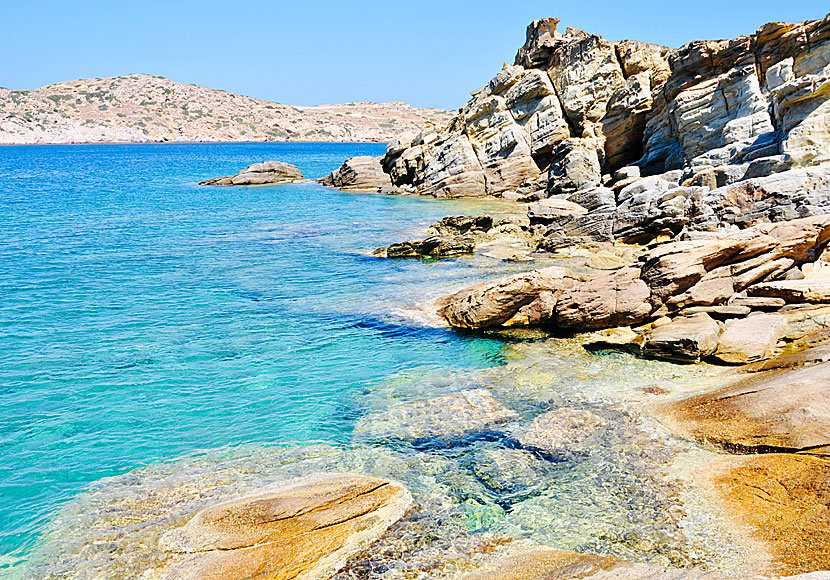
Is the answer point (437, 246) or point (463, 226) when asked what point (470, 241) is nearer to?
point (437, 246)

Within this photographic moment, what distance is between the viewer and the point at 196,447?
12.3 m

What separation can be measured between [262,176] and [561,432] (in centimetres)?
6622

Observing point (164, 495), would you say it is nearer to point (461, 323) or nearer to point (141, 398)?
point (141, 398)

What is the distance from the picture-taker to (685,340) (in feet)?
49.5

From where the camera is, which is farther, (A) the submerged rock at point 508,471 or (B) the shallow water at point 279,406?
(A) the submerged rock at point 508,471

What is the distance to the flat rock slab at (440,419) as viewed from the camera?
12.2 meters

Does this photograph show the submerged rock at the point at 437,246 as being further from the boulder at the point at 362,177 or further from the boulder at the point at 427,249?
the boulder at the point at 362,177

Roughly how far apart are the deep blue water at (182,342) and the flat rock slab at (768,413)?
5976 mm

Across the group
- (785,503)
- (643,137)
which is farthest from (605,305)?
(643,137)

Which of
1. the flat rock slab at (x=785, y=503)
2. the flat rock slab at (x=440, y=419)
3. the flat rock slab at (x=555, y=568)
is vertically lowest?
the flat rock slab at (x=785, y=503)

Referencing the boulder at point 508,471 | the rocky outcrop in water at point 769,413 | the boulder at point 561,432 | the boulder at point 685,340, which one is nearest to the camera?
the rocky outcrop in water at point 769,413

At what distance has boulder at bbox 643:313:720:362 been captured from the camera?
14953mm

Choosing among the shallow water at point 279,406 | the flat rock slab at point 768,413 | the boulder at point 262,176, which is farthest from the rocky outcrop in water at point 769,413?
the boulder at point 262,176

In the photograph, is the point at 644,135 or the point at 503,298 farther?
the point at 644,135
